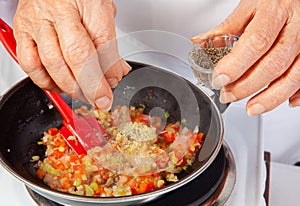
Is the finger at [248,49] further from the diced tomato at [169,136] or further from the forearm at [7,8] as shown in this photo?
the forearm at [7,8]

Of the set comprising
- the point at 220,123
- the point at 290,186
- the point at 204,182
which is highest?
the point at 220,123

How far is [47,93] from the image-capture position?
1.05 metres

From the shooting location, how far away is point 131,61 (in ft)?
3.24

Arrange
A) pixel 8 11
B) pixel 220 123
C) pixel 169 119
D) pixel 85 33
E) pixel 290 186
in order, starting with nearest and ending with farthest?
pixel 85 33 → pixel 220 123 → pixel 169 119 → pixel 8 11 → pixel 290 186

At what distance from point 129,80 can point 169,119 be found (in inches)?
5.7

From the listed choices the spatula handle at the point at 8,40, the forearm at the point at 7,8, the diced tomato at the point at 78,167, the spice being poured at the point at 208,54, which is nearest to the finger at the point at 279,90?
the spice being poured at the point at 208,54

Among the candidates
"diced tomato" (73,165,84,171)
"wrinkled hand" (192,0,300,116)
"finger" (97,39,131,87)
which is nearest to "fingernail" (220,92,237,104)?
"wrinkled hand" (192,0,300,116)

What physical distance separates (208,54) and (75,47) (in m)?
0.28

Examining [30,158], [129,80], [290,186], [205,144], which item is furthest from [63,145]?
[290,186]

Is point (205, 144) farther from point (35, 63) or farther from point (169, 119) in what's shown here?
point (35, 63)

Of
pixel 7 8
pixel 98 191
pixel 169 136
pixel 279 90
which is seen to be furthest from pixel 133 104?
pixel 7 8

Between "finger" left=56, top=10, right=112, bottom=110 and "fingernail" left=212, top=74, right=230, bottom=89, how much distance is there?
205 millimetres

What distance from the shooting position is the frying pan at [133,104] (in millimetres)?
942

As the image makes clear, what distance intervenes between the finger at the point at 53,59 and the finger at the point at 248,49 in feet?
0.90
